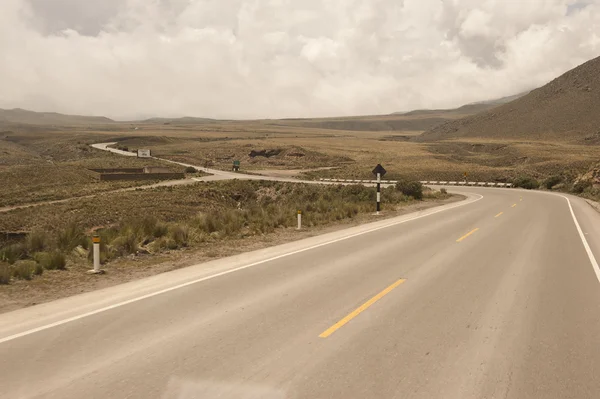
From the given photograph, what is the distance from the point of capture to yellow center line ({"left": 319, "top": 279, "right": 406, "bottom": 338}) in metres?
6.84

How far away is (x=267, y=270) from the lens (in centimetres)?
1112

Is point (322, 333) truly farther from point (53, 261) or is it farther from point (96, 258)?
point (53, 261)

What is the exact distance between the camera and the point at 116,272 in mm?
11133

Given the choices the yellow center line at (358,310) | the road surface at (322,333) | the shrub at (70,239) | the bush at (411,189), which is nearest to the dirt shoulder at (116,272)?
the road surface at (322,333)

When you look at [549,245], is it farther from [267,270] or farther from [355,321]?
[355,321]

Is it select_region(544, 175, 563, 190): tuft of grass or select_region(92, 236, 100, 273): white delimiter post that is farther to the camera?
select_region(544, 175, 563, 190): tuft of grass

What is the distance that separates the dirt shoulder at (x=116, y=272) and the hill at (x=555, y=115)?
126543 millimetres

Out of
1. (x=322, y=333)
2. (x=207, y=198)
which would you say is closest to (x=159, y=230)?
(x=322, y=333)

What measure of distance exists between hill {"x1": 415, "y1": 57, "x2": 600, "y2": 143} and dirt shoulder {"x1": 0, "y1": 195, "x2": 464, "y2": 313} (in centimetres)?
12654

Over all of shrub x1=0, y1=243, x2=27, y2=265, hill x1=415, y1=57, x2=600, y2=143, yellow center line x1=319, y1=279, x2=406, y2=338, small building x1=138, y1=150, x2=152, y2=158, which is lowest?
shrub x1=0, y1=243, x2=27, y2=265

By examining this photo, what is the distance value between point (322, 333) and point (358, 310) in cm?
127

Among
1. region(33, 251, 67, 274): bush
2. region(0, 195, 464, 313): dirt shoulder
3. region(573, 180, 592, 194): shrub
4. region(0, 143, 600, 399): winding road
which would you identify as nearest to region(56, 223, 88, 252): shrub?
region(33, 251, 67, 274): bush

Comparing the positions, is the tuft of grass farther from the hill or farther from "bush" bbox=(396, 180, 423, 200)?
the hill

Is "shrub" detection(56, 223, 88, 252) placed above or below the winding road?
below
